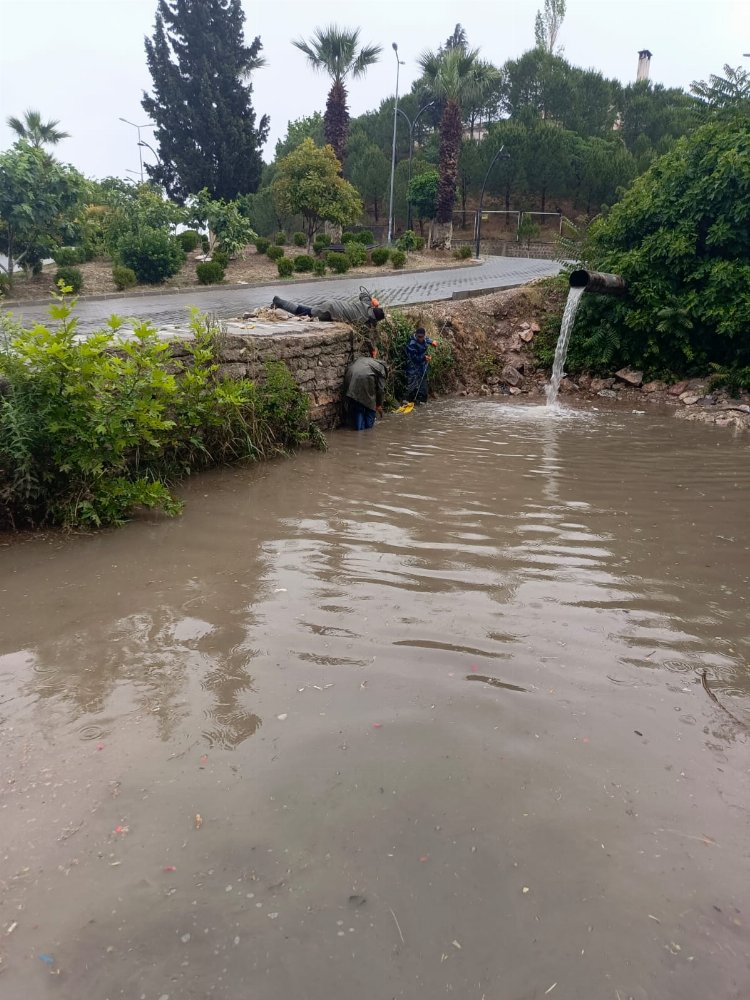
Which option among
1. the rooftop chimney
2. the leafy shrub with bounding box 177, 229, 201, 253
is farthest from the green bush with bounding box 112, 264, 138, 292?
the rooftop chimney

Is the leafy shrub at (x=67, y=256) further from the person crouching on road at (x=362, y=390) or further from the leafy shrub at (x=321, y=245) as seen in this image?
the person crouching on road at (x=362, y=390)

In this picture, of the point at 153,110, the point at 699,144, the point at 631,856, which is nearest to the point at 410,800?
the point at 631,856

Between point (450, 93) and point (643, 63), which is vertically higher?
point (643, 63)

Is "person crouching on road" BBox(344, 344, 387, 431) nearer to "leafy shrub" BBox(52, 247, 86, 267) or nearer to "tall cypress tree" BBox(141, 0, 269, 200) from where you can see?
"leafy shrub" BBox(52, 247, 86, 267)

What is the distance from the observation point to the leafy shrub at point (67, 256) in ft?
57.6

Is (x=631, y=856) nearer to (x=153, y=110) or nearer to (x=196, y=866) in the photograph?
(x=196, y=866)

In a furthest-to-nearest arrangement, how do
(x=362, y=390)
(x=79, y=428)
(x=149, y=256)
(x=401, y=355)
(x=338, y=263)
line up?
(x=338, y=263) → (x=149, y=256) → (x=401, y=355) → (x=362, y=390) → (x=79, y=428)

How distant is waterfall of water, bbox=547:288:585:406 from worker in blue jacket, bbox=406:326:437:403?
2107 millimetres

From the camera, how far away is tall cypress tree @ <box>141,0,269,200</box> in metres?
29.0

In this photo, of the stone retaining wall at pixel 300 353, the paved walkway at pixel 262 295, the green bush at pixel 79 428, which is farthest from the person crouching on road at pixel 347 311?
the green bush at pixel 79 428

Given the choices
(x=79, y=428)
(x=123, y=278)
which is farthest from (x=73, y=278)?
(x=79, y=428)

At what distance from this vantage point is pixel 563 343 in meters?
11.5

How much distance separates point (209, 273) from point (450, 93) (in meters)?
17.7

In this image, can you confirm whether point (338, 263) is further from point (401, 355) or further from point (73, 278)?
point (401, 355)
